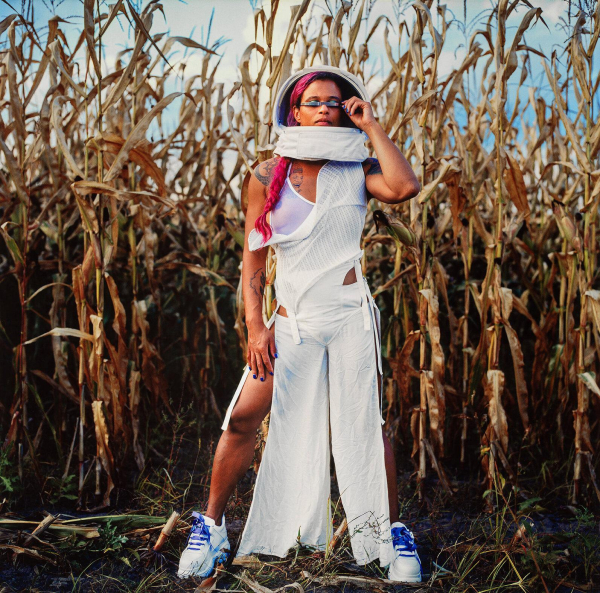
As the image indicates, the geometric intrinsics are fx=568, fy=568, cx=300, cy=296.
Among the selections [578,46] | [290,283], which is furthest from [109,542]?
[578,46]

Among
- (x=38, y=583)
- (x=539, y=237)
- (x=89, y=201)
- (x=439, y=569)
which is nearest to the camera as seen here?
(x=38, y=583)

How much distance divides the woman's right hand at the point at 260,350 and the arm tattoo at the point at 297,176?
20.7 inches

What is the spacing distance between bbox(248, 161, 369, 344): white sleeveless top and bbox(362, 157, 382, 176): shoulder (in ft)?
0.20

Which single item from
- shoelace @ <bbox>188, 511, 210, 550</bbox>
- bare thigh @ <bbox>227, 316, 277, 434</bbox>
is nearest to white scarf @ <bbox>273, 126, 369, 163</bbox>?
bare thigh @ <bbox>227, 316, 277, 434</bbox>

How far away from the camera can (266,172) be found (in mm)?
2152

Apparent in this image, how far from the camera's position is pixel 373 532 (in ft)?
6.86

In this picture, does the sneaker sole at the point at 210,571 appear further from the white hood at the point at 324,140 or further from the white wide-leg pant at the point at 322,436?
the white hood at the point at 324,140

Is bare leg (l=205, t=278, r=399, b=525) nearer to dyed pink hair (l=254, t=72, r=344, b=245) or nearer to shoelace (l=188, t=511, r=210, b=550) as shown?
shoelace (l=188, t=511, r=210, b=550)

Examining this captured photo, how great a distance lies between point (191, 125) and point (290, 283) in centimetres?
182

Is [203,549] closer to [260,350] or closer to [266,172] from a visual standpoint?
[260,350]

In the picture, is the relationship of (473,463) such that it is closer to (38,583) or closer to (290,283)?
(290,283)

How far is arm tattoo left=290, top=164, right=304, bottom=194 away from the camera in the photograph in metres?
2.11

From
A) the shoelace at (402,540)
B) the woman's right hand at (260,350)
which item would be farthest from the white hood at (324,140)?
the shoelace at (402,540)

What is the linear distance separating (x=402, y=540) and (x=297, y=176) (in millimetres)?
1399
